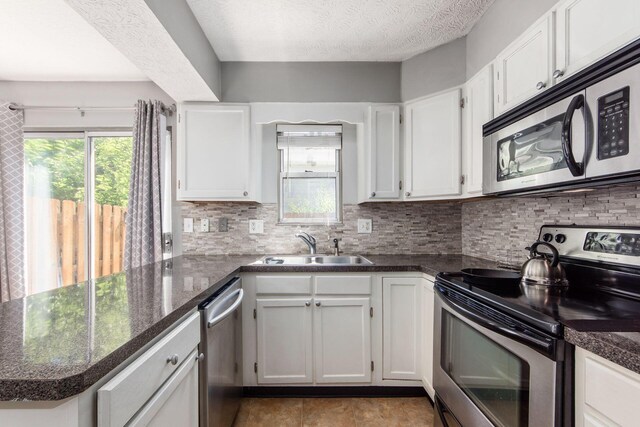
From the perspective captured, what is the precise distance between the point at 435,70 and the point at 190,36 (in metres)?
1.60

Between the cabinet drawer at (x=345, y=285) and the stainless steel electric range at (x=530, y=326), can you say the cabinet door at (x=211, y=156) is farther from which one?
the stainless steel electric range at (x=530, y=326)

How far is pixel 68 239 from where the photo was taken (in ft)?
8.66

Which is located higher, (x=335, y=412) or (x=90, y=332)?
(x=90, y=332)

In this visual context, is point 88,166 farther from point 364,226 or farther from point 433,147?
point 433,147

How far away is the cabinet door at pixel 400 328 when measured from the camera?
6.43 feet

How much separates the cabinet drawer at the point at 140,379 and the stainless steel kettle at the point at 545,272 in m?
1.40

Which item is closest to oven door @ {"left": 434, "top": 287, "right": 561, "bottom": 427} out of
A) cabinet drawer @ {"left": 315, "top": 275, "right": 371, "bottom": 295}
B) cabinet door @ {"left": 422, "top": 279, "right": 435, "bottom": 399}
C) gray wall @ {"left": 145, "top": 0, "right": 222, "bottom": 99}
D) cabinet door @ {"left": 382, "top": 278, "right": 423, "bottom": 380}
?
cabinet door @ {"left": 422, "top": 279, "right": 435, "bottom": 399}

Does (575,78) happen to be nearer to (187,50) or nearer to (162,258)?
(187,50)

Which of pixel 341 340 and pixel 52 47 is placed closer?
pixel 341 340

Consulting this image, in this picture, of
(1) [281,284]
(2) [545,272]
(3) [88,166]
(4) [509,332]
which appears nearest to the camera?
(4) [509,332]

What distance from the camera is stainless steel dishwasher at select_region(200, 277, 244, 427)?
128 centimetres

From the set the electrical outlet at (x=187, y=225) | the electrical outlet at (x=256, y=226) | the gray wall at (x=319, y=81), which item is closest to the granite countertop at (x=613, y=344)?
the gray wall at (x=319, y=81)

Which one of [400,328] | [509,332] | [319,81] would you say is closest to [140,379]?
[509,332]

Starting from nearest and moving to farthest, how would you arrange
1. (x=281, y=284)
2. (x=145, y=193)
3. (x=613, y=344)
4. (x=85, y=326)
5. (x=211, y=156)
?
1. (x=613, y=344)
2. (x=85, y=326)
3. (x=281, y=284)
4. (x=211, y=156)
5. (x=145, y=193)
